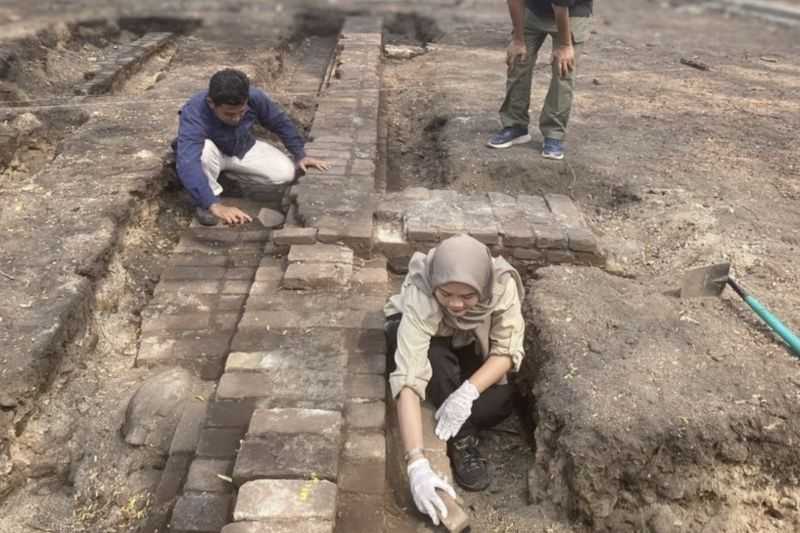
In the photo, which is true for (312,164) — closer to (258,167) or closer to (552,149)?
(258,167)

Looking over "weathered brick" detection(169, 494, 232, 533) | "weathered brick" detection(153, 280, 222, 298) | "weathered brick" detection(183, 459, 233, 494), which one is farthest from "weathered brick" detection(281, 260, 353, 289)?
"weathered brick" detection(169, 494, 232, 533)

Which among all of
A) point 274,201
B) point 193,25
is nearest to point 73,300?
point 274,201

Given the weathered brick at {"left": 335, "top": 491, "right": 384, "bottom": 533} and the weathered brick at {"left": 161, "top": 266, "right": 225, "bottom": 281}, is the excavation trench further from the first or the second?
the weathered brick at {"left": 335, "top": 491, "right": 384, "bottom": 533}

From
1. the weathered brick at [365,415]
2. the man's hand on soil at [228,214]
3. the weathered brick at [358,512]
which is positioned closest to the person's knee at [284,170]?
the man's hand on soil at [228,214]

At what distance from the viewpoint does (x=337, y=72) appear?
5449 mm

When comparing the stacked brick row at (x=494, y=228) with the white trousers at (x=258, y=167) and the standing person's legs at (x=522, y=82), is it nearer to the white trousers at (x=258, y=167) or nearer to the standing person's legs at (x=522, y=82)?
the white trousers at (x=258, y=167)

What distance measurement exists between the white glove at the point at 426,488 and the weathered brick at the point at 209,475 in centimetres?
55

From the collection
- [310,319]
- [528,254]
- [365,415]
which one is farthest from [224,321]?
[528,254]

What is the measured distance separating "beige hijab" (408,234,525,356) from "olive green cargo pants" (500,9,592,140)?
1.99m

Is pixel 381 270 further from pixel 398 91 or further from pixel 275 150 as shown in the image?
pixel 398 91

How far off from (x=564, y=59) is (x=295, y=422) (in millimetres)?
2831

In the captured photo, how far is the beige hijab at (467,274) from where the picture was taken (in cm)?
216

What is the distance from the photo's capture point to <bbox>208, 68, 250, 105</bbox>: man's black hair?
338cm

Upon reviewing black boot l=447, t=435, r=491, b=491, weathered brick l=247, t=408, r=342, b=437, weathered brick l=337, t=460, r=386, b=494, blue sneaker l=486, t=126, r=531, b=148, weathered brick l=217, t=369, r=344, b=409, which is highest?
weathered brick l=247, t=408, r=342, b=437
